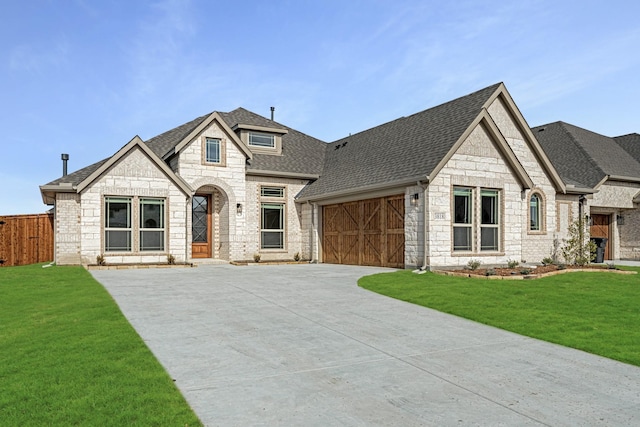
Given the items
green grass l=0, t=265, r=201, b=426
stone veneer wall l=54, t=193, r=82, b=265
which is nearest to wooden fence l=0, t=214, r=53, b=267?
stone veneer wall l=54, t=193, r=82, b=265

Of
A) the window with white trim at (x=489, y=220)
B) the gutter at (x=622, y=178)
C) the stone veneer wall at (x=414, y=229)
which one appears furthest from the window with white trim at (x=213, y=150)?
the gutter at (x=622, y=178)

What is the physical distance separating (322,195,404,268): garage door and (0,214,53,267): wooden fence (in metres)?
13.1

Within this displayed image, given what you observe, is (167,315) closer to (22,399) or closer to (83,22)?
(22,399)

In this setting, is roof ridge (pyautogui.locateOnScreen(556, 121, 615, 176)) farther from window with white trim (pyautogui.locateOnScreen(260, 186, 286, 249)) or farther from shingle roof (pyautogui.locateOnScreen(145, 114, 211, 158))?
shingle roof (pyautogui.locateOnScreen(145, 114, 211, 158))

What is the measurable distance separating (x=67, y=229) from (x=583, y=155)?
24706mm

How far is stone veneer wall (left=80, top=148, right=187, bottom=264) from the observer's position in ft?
56.3

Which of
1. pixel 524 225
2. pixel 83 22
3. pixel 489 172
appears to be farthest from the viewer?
pixel 524 225

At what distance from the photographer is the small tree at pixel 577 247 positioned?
722 inches

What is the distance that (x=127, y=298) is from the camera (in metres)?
9.87

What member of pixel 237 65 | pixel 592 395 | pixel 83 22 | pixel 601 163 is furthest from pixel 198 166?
pixel 601 163

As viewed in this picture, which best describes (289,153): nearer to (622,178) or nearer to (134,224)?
(134,224)

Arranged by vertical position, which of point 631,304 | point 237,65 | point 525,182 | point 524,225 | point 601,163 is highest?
point 237,65

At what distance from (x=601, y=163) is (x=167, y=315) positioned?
80.1ft

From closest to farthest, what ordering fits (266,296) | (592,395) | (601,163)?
(592,395), (266,296), (601,163)
